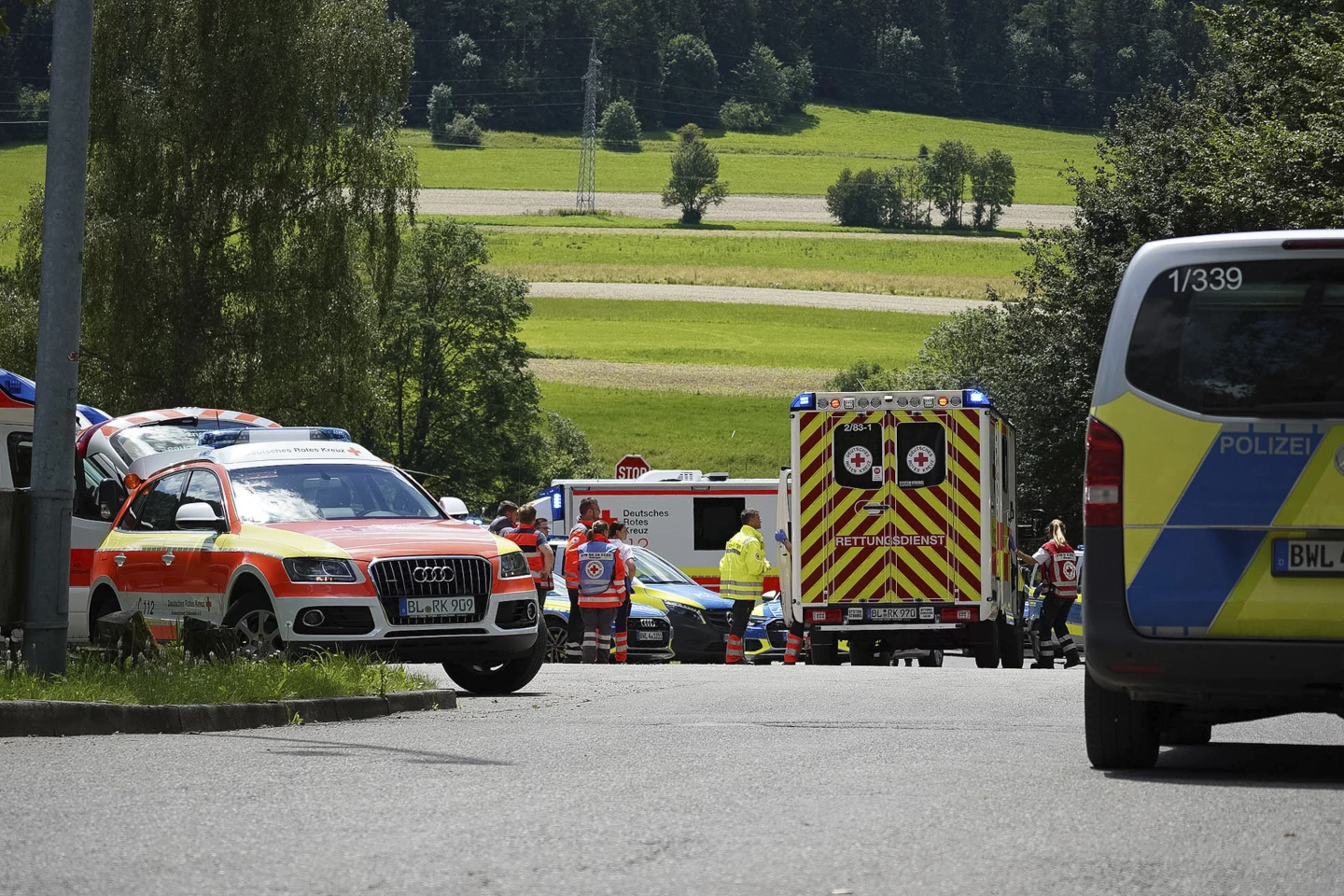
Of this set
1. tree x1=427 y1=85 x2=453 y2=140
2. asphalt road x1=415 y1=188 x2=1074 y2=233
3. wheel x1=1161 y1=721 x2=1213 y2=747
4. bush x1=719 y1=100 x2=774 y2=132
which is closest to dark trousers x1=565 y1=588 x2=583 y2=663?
wheel x1=1161 y1=721 x2=1213 y2=747

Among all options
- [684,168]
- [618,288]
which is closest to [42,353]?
[618,288]

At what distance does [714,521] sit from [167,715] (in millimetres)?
24386

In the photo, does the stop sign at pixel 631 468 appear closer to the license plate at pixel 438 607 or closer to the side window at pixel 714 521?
the side window at pixel 714 521

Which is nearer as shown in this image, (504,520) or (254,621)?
(254,621)

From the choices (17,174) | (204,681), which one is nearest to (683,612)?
(204,681)

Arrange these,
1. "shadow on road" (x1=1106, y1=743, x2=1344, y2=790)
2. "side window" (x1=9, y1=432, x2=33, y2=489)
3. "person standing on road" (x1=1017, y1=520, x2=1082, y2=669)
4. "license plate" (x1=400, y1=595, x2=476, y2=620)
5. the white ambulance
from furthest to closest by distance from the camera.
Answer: the white ambulance < "person standing on road" (x1=1017, y1=520, x2=1082, y2=669) < "side window" (x1=9, y1=432, x2=33, y2=489) < "license plate" (x1=400, y1=595, x2=476, y2=620) < "shadow on road" (x1=1106, y1=743, x2=1344, y2=790)

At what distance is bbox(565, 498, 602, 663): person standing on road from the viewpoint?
22094 millimetres

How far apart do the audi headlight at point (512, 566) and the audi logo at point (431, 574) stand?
0.45 meters

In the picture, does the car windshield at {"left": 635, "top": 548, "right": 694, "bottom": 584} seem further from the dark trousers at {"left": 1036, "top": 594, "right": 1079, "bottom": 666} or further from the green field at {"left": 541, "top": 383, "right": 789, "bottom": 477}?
the green field at {"left": 541, "top": 383, "right": 789, "bottom": 477}

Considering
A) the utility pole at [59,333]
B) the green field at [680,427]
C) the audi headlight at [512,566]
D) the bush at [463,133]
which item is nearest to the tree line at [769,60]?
the bush at [463,133]

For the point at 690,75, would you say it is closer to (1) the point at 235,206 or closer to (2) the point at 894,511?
(1) the point at 235,206

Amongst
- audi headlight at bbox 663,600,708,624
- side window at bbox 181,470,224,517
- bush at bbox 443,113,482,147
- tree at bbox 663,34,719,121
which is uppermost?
tree at bbox 663,34,719,121

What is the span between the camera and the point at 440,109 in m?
158

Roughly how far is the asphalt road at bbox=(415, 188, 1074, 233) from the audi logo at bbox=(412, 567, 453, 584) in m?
107
